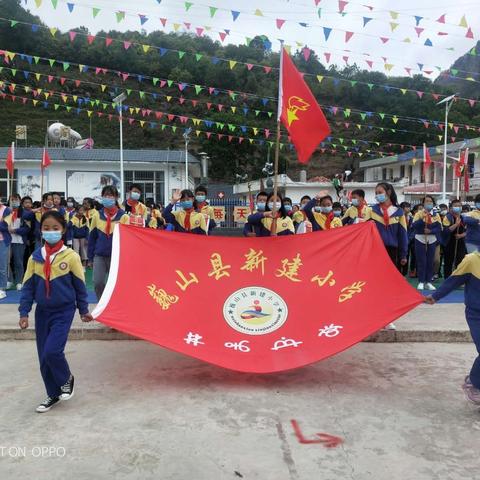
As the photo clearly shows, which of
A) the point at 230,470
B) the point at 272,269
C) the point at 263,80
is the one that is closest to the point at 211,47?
the point at 263,80

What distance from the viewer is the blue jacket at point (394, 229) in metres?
6.06

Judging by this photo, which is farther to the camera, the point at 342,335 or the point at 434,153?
the point at 434,153

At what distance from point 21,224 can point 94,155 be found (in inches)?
668

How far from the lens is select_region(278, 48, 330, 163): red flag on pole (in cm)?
489

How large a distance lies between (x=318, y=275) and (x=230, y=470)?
2.23 metres

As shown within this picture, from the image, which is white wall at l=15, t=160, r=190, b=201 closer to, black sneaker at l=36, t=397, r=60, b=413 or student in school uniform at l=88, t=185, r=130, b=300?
student in school uniform at l=88, t=185, r=130, b=300

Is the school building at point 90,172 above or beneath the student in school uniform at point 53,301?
above

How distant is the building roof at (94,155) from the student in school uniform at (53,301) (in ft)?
69.2

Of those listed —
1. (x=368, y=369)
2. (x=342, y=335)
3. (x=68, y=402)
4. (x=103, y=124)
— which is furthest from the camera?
(x=103, y=124)

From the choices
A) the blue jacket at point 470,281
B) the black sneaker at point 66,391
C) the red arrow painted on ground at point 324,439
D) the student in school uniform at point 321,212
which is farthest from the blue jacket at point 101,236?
the blue jacket at point 470,281

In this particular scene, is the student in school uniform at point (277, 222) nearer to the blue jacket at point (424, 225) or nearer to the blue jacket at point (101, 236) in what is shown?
the blue jacket at point (101, 236)

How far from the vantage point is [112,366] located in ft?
15.3

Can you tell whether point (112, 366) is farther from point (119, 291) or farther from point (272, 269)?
point (272, 269)

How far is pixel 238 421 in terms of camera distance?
344 centimetres
